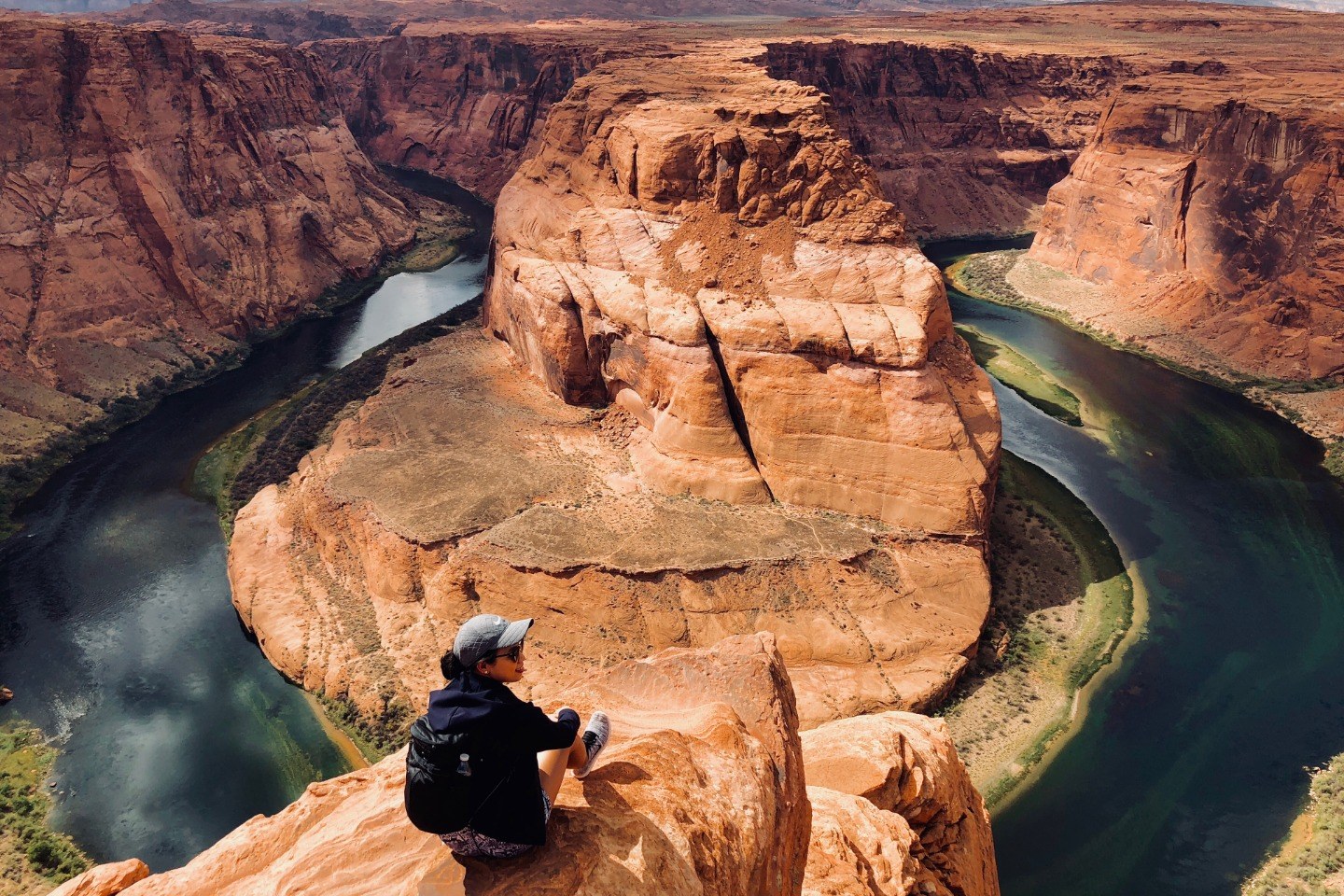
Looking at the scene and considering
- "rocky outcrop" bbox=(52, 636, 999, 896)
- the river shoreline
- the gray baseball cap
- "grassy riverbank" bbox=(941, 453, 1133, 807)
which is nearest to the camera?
the gray baseball cap

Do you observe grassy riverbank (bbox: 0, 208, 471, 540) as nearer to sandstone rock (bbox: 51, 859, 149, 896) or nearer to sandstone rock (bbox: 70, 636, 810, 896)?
sandstone rock (bbox: 51, 859, 149, 896)

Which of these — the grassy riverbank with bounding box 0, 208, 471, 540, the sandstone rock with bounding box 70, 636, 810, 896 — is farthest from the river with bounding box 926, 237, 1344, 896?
the grassy riverbank with bounding box 0, 208, 471, 540

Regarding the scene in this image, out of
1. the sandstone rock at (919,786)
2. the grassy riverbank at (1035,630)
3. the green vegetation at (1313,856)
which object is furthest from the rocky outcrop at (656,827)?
the green vegetation at (1313,856)

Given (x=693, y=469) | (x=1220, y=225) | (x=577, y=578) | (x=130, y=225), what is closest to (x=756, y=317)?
(x=693, y=469)

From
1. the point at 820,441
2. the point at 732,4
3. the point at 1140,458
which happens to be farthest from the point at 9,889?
the point at 732,4

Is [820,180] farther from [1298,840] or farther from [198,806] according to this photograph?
[198,806]

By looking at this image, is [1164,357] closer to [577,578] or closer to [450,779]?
[577,578]
